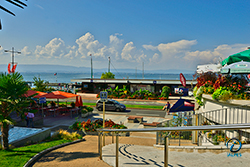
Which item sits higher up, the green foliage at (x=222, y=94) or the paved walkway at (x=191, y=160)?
the green foliage at (x=222, y=94)

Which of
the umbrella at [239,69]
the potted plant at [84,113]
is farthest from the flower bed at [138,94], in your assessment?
the umbrella at [239,69]

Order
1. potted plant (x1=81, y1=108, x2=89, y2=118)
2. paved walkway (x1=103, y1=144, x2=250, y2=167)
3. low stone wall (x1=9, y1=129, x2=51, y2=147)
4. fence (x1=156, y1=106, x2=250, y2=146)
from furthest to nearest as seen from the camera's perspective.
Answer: potted plant (x1=81, y1=108, x2=89, y2=118) → low stone wall (x1=9, y1=129, x2=51, y2=147) → fence (x1=156, y1=106, x2=250, y2=146) → paved walkway (x1=103, y1=144, x2=250, y2=167)

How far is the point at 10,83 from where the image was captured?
905 cm

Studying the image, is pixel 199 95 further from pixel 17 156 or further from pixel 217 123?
pixel 17 156

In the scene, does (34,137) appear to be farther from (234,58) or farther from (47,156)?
(234,58)

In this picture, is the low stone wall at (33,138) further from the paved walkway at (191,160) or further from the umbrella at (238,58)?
the umbrella at (238,58)

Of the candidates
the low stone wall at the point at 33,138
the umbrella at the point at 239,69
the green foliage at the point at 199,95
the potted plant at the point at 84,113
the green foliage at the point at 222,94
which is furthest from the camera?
the potted plant at the point at 84,113

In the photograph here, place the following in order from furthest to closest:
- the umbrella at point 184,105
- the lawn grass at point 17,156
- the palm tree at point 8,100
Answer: the umbrella at point 184,105 < the palm tree at point 8,100 < the lawn grass at point 17,156

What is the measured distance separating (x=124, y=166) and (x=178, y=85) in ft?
124

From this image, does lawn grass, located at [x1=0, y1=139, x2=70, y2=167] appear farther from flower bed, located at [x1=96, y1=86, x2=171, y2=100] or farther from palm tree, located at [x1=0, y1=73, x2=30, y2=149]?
flower bed, located at [x1=96, y1=86, x2=171, y2=100]

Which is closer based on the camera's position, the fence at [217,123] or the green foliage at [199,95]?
the fence at [217,123]

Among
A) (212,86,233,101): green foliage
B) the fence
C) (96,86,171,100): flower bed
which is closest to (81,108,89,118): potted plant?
the fence

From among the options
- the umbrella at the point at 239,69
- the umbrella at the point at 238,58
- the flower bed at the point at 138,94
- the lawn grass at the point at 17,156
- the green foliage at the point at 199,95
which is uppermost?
the umbrella at the point at 238,58

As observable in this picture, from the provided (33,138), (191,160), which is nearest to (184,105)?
(191,160)
